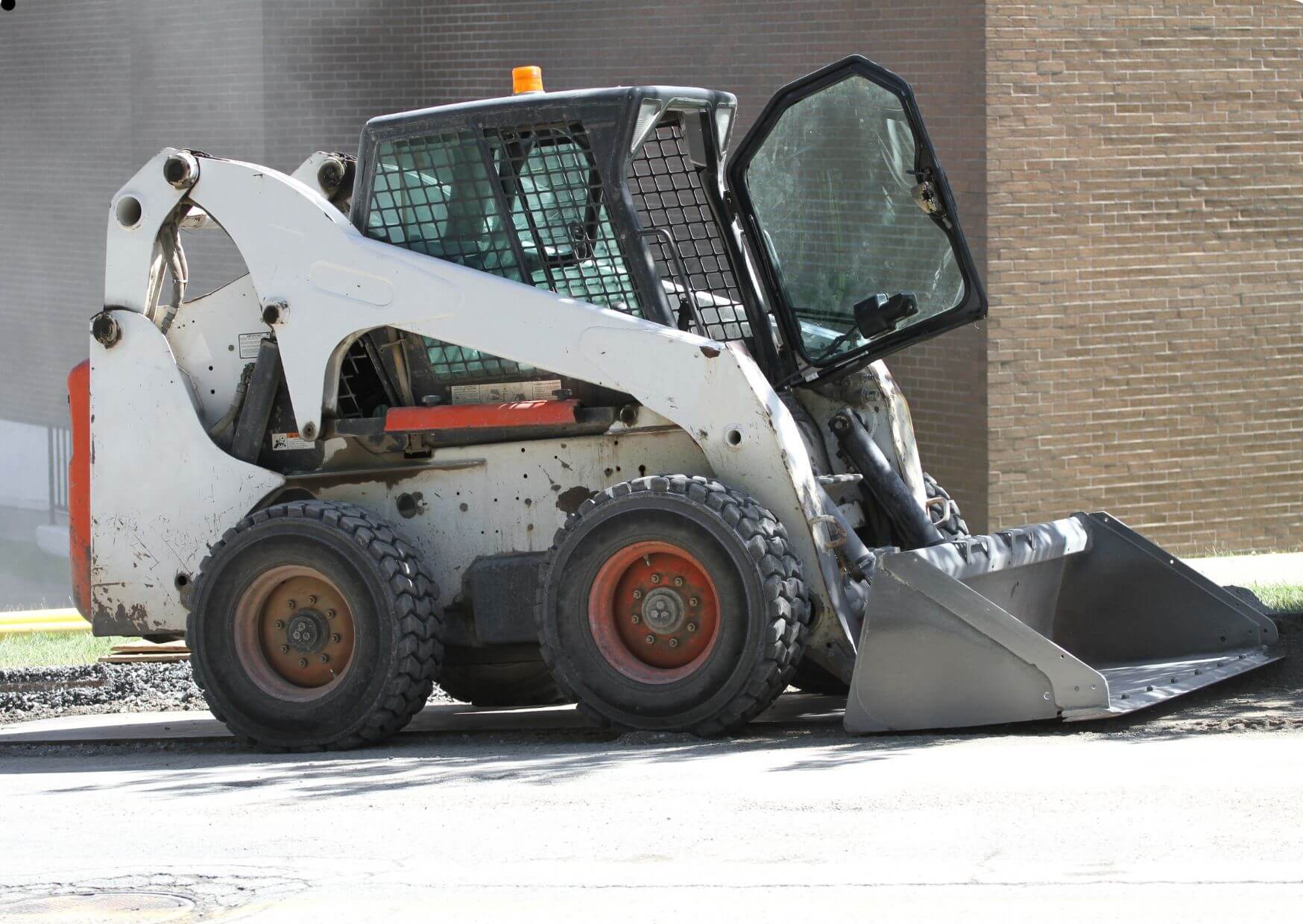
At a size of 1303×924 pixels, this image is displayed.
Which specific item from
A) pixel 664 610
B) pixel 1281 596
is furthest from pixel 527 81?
pixel 1281 596

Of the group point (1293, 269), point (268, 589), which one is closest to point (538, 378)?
point (268, 589)

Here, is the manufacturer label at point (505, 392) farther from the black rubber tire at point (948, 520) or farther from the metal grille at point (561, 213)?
the black rubber tire at point (948, 520)

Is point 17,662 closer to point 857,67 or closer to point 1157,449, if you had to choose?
point 857,67

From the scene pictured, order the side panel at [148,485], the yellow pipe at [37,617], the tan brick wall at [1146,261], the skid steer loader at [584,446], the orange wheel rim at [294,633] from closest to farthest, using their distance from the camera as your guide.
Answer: the skid steer loader at [584,446]
the orange wheel rim at [294,633]
the side panel at [148,485]
the yellow pipe at [37,617]
the tan brick wall at [1146,261]

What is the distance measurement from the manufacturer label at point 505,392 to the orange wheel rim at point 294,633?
92 centimetres

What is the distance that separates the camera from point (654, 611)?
686 cm

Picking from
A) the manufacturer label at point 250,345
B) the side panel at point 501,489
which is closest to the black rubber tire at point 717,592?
the side panel at point 501,489

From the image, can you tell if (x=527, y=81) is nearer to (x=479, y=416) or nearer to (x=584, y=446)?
(x=479, y=416)

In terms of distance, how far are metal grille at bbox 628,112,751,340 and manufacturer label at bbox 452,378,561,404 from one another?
69 centimetres

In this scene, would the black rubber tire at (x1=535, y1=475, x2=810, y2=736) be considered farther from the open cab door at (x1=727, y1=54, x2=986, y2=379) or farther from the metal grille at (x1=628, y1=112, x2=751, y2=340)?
the open cab door at (x1=727, y1=54, x2=986, y2=379)

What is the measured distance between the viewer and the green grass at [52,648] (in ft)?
32.5

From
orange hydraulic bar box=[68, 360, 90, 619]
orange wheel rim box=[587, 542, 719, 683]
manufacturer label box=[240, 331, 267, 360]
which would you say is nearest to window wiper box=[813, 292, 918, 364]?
orange wheel rim box=[587, 542, 719, 683]

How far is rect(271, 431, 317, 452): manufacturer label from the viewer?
7582mm

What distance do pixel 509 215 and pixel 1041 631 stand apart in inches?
112
